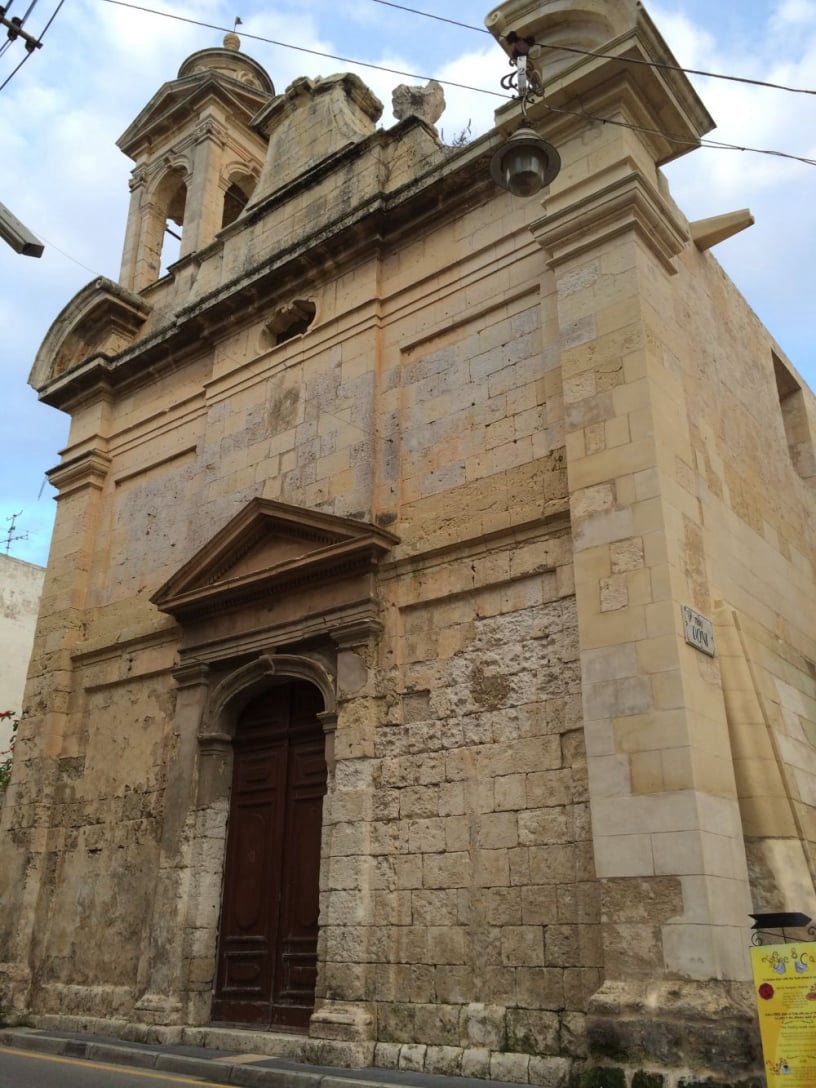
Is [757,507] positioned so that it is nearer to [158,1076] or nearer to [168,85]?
[158,1076]

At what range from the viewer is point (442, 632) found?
25.8 ft

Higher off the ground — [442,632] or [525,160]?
[525,160]

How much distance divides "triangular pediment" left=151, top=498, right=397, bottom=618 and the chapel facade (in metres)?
0.04

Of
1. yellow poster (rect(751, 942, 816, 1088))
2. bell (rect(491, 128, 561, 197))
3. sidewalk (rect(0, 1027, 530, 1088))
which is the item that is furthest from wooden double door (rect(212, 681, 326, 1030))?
bell (rect(491, 128, 561, 197))

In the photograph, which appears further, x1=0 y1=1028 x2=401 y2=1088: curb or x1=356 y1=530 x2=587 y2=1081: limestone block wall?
x1=356 y1=530 x2=587 y2=1081: limestone block wall

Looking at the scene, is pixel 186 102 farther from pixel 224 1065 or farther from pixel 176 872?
pixel 224 1065

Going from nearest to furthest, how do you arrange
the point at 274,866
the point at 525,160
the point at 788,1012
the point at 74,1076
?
1. the point at 788,1012
2. the point at 525,160
3. the point at 74,1076
4. the point at 274,866

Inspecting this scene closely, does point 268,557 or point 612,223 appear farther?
point 268,557

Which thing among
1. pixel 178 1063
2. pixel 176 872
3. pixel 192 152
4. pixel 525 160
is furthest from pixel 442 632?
pixel 192 152

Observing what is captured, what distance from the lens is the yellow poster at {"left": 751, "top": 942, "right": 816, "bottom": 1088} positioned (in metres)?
4.18

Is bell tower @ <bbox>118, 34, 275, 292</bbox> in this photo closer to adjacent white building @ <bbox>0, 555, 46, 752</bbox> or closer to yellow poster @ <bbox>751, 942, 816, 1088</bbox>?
adjacent white building @ <bbox>0, 555, 46, 752</bbox>

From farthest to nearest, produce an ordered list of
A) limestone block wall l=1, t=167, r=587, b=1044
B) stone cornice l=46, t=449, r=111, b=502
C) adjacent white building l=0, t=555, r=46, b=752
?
adjacent white building l=0, t=555, r=46, b=752 → stone cornice l=46, t=449, r=111, b=502 → limestone block wall l=1, t=167, r=587, b=1044

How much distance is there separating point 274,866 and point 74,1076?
86.8 inches

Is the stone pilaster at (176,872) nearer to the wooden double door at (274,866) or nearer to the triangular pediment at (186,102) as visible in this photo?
the wooden double door at (274,866)
